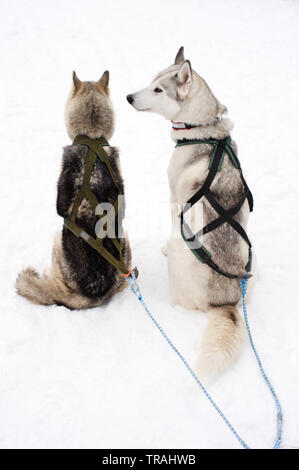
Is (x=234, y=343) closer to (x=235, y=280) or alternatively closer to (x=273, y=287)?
(x=235, y=280)

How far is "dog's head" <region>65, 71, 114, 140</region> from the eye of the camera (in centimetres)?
276

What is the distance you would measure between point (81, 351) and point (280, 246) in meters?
2.40

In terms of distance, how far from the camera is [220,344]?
7.55ft

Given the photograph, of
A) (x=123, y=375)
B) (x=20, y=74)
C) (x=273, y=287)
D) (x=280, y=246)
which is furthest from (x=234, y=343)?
(x=20, y=74)

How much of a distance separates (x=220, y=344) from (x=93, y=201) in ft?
4.60

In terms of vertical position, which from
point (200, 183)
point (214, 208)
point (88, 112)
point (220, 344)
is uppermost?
point (88, 112)

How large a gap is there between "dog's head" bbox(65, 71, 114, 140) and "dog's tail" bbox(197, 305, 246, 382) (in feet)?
5.76

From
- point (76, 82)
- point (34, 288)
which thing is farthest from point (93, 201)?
point (76, 82)

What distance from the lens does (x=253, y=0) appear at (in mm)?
8617

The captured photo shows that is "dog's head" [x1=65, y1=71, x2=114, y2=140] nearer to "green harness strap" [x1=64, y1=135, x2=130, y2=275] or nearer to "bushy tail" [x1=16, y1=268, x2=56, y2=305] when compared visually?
"green harness strap" [x1=64, y1=135, x2=130, y2=275]

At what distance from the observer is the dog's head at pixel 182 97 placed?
2.69 metres

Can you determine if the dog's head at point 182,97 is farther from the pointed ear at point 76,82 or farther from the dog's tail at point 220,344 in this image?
the dog's tail at point 220,344

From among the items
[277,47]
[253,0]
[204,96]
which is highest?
[253,0]

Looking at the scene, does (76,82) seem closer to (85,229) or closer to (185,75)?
(185,75)
